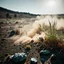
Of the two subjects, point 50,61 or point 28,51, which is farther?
point 28,51

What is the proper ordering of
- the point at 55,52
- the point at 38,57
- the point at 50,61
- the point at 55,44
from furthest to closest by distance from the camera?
A: the point at 55,44 → the point at 55,52 → the point at 38,57 → the point at 50,61

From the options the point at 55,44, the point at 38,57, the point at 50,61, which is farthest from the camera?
the point at 55,44

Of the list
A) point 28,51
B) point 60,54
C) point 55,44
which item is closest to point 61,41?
point 55,44

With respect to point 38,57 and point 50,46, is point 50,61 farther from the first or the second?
point 50,46

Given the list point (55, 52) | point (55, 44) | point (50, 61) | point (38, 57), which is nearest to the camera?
point (50, 61)

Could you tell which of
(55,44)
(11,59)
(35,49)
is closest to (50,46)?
(55,44)

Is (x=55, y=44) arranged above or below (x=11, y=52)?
above

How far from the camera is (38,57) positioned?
19.0ft

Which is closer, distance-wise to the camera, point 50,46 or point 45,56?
point 45,56

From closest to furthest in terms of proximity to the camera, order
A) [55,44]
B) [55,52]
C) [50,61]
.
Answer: [50,61]
[55,52]
[55,44]

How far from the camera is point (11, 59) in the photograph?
5.67m

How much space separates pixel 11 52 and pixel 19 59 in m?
1.33

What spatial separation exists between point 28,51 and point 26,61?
1.12 m

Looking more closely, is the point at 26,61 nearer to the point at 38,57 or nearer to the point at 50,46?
the point at 38,57
